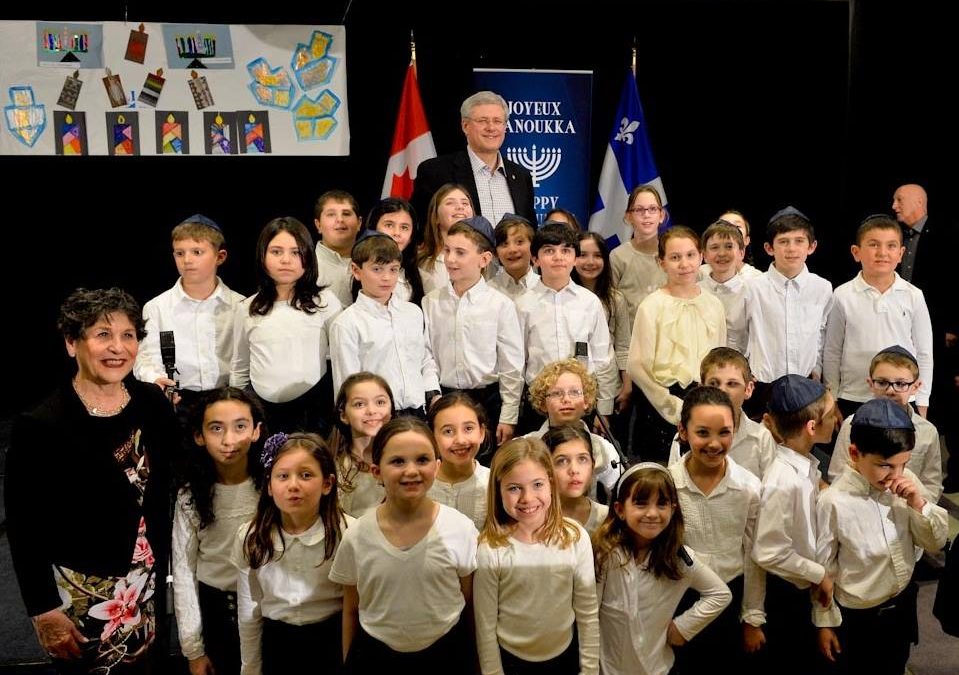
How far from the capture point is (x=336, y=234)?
4.21 meters

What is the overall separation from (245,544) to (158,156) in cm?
341

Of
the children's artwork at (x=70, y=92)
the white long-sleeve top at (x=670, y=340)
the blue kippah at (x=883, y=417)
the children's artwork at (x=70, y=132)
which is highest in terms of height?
the children's artwork at (x=70, y=92)

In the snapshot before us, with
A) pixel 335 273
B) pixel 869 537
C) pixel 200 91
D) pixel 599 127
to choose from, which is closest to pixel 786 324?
pixel 869 537

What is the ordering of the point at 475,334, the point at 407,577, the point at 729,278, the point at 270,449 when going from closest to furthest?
the point at 407,577, the point at 270,449, the point at 475,334, the point at 729,278

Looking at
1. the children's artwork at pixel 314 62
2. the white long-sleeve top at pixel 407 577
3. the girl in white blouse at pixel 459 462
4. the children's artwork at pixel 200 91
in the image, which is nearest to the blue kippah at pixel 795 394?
the girl in white blouse at pixel 459 462

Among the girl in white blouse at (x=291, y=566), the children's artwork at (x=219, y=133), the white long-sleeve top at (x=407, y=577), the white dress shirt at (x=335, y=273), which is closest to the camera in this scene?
the white long-sleeve top at (x=407, y=577)

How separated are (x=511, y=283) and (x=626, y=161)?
2081 millimetres

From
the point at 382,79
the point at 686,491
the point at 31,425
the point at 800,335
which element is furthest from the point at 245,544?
the point at 382,79

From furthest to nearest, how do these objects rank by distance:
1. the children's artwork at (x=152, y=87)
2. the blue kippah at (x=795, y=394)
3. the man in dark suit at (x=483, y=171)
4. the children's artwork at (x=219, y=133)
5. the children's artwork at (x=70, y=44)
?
the children's artwork at (x=219, y=133), the children's artwork at (x=152, y=87), the children's artwork at (x=70, y=44), the man in dark suit at (x=483, y=171), the blue kippah at (x=795, y=394)

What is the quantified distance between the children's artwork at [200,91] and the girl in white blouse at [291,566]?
3.13 meters

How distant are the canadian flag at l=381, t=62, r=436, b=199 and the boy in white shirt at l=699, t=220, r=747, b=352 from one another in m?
1.97

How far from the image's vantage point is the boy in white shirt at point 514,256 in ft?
13.5

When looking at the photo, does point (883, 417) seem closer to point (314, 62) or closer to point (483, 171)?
point (483, 171)

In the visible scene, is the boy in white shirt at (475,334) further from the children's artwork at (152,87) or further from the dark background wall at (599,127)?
the children's artwork at (152,87)
